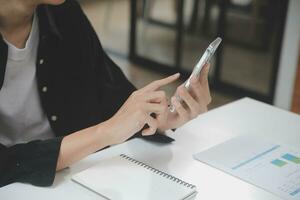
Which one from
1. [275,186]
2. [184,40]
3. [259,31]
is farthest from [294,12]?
[275,186]

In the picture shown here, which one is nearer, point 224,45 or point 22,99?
point 22,99

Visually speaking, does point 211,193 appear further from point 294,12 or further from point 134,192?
point 294,12

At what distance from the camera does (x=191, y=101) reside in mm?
1121

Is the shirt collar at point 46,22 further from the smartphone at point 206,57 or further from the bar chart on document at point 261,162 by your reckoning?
the bar chart on document at point 261,162

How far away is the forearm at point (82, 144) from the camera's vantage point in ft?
3.33

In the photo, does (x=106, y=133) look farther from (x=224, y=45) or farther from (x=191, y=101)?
(x=224, y=45)

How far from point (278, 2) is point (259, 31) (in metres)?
0.61

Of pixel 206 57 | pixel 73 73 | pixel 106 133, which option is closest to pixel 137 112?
pixel 106 133

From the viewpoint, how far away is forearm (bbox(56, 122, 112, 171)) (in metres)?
1.01

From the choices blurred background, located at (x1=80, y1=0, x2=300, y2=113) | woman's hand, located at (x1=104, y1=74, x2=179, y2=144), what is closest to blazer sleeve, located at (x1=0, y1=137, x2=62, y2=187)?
woman's hand, located at (x1=104, y1=74, x2=179, y2=144)

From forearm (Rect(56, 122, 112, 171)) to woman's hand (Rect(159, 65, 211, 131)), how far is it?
154 millimetres

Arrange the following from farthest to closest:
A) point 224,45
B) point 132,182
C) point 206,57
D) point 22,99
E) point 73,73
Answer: point 224,45 → point 73,73 → point 22,99 → point 206,57 → point 132,182

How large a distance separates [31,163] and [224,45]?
282 centimetres

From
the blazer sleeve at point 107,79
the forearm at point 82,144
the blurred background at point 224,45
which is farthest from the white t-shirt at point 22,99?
the blurred background at point 224,45
